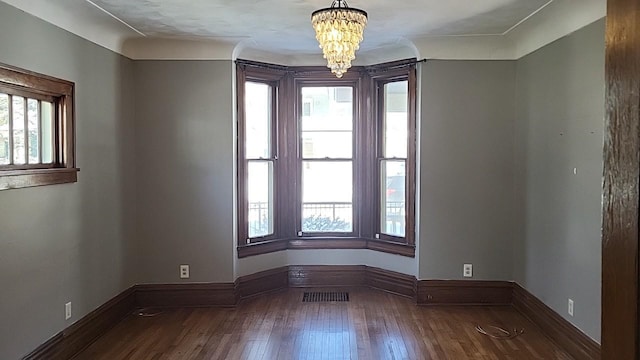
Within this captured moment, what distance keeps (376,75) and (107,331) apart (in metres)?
3.52

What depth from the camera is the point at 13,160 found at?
307cm

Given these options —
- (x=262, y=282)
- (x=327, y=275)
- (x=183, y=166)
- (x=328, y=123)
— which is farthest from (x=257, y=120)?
(x=327, y=275)

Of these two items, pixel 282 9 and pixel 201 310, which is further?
pixel 201 310

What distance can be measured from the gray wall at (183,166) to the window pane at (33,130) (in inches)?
54.6

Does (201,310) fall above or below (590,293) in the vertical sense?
below

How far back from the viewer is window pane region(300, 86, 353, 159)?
5.48 m

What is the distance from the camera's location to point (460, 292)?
4.82 metres

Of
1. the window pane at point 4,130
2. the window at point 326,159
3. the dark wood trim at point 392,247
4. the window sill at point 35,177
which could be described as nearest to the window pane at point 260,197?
the window at point 326,159

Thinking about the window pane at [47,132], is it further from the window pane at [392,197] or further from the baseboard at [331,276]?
the window pane at [392,197]

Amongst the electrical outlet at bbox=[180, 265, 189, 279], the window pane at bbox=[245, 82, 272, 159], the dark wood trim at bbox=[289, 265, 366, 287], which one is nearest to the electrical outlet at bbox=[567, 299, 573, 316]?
the dark wood trim at bbox=[289, 265, 366, 287]

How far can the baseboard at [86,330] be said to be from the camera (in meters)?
3.33

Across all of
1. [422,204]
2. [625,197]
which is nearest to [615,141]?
[625,197]

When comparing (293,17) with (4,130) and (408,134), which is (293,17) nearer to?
(408,134)

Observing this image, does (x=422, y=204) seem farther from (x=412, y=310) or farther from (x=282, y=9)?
(x=282, y=9)
